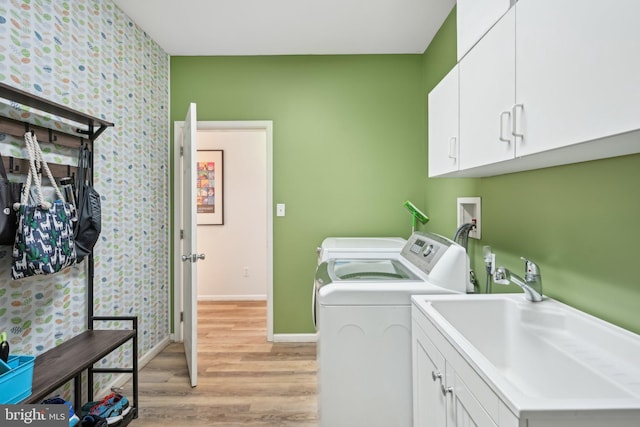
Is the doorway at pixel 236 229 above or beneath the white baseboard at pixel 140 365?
above

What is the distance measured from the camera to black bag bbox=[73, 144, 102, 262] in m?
1.85

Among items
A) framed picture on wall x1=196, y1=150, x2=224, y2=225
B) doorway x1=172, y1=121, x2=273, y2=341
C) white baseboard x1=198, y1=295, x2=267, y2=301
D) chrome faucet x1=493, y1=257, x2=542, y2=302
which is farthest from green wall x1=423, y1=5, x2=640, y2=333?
framed picture on wall x1=196, y1=150, x2=224, y2=225

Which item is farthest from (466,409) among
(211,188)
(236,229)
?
(211,188)

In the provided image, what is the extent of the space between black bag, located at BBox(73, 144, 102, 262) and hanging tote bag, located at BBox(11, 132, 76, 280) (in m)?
0.15

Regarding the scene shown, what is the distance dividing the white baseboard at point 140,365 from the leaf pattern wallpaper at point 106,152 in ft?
0.15

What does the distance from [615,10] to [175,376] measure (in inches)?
115

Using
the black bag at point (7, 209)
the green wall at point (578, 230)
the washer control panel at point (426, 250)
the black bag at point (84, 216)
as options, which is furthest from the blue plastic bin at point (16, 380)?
the green wall at point (578, 230)

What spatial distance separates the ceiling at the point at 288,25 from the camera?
242 cm

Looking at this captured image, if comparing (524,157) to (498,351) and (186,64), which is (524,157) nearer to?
(498,351)

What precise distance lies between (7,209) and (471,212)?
89.6 inches

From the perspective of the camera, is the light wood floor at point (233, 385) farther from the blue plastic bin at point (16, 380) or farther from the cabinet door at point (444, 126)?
the cabinet door at point (444, 126)

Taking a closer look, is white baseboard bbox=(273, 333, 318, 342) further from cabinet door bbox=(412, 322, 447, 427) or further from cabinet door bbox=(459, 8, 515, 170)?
cabinet door bbox=(459, 8, 515, 170)

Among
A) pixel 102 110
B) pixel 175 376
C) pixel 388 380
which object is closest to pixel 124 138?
pixel 102 110

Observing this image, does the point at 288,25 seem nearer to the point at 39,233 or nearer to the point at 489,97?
the point at 489,97
